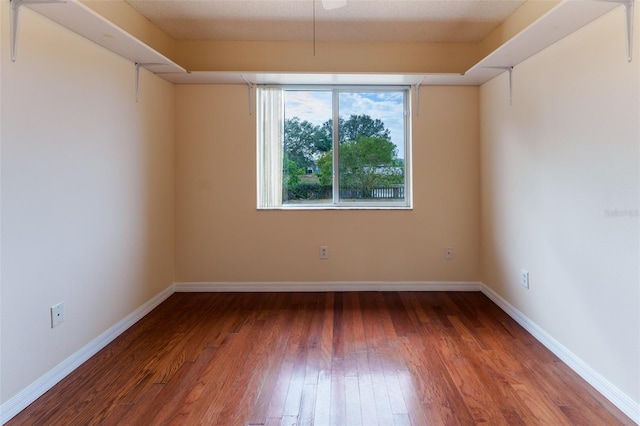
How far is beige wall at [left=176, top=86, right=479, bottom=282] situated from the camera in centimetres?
329

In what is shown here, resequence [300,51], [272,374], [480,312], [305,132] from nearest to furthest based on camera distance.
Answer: [272,374]
[480,312]
[300,51]
[305,132]

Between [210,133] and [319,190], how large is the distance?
4.12 feet

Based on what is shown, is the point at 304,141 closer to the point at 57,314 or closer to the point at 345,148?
the point at 345,148

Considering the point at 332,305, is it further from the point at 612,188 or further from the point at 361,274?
the point at 612,188

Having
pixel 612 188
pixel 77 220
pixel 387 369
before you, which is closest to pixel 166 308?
pixel 77 220

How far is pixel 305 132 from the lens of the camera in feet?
11.4

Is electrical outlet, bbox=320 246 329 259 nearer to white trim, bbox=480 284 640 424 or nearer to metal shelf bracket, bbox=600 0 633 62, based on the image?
white trim, bbox=480 284 640 424

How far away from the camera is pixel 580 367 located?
1.92 metres

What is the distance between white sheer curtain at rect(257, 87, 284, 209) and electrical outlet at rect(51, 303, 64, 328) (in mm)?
1826

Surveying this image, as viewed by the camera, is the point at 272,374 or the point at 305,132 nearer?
the point at 272,374

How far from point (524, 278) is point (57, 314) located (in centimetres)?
319

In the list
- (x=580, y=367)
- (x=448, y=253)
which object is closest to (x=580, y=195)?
(x=580, y=367)

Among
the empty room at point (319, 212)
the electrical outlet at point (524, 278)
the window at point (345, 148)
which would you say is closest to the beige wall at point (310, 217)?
the empty room at point (319, 212)

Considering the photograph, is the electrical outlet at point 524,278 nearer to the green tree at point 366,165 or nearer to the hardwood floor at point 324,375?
the hardwood floor at point 324,375
